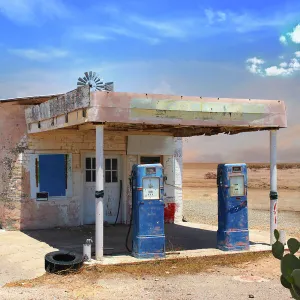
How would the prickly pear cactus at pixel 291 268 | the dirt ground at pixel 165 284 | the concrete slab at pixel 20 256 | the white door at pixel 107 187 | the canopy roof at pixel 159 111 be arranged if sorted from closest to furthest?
the prickly pear cactus at pixel 291 268 → the dirt ground at pixel 165 284 → the concrete slab at pixel 20 256 → the canopy roof at pixel 159 111 → the white door at pixel 107 187

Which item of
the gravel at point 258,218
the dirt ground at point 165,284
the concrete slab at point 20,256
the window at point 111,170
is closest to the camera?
the dirt ground at point 165,284

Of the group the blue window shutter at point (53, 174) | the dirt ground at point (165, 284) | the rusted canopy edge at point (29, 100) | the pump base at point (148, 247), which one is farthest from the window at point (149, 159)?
the dirt ground at point (165, 284)

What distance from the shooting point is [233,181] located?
10445 mm

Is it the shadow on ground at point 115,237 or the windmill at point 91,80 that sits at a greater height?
the windmill at point 91,80

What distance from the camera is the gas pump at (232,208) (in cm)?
1037

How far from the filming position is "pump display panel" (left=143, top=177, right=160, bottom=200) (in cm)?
957

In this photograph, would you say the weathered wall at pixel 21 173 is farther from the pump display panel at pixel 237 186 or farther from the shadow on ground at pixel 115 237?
the pump display panel at pixel 237 186

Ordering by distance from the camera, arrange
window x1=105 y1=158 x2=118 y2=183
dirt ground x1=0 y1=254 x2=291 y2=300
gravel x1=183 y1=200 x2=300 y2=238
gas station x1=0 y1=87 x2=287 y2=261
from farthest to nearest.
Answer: gravel x1=183 y1=200 x2=300 y2=238 < window x1=105 y1=158 x2=118 y2=183 < gas station x1=0 y1=87 x2=287 y2=261 < dirt ground x1=0 y1=254 x2=291 y2=300

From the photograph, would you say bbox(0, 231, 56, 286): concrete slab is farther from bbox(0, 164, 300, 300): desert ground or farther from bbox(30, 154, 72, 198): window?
bbox(30, 154, 72, 198): window

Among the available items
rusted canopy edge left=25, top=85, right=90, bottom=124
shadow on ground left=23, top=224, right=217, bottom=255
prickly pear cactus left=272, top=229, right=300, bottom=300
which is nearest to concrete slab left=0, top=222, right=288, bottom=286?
shadow on ground left=23, top=224, right=217, bottom=255

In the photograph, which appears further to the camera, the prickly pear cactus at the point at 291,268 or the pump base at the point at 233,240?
the pump base at the point at 233,240

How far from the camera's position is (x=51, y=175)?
1377 centimetres

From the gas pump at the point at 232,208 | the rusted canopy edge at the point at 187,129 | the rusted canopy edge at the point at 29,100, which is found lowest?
the gas pump at the point at 232,208

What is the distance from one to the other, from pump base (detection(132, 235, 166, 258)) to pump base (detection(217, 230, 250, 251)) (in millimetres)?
1476
